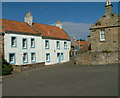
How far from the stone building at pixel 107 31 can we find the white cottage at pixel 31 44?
24.8ft

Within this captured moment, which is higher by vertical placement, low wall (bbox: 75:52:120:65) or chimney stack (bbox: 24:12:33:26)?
chimney stack (bbox: 24:12:33:26)

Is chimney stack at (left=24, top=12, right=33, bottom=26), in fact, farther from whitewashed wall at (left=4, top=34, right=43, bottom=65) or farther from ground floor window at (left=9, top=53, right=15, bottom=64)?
ground floor window at (left=9, top=53, right=15, bottom=64)

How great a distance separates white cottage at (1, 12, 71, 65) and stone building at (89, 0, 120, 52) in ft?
24.8

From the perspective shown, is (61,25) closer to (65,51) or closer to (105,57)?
(65,51)

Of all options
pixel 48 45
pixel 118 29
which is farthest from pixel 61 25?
pixel 118 29

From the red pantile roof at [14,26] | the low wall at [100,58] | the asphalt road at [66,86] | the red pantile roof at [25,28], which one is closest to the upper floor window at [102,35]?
the low wall at [100,58]

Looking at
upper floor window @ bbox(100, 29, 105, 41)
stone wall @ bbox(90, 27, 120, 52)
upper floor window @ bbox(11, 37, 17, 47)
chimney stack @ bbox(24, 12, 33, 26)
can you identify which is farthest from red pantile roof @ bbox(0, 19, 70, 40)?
upper floor window @ bbox(100, 29, 105, 41)

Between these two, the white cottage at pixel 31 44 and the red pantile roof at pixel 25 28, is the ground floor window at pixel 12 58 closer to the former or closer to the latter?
the white cottage at pixel 31 44

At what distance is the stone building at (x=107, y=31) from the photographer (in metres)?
30.3

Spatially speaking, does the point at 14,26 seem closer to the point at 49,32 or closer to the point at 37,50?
the point at 37,50

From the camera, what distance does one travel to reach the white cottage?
26781mm

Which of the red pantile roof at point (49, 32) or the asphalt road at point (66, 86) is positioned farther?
the red pantile roof at point (49, 32)

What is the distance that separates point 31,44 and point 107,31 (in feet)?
42.5

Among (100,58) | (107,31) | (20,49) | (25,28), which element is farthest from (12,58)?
(107,31)
